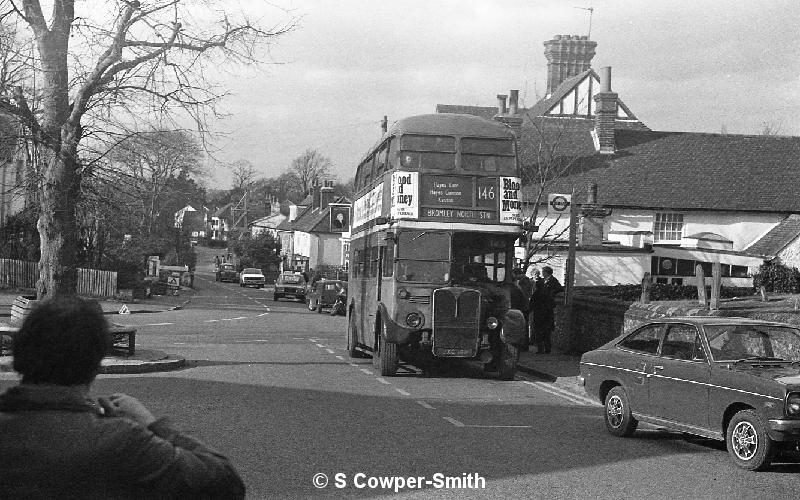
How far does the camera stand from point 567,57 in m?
69.1

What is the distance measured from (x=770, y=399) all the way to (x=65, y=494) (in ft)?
25.5

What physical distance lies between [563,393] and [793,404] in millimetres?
7783

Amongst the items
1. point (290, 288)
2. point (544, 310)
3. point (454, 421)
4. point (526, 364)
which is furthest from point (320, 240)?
point (454, 421)

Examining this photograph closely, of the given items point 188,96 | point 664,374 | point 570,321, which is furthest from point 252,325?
point 664,374

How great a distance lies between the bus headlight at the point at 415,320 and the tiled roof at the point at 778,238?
754 inches

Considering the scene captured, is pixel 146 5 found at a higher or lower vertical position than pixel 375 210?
higher

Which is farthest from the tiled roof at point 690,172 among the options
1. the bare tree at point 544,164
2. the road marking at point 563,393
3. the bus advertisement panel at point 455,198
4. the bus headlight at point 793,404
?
the bus headlight at point 793,404

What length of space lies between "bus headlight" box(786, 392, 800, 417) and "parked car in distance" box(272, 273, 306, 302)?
52641 millimetres

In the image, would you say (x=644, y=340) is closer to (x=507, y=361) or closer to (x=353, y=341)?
(x=507, y=361)

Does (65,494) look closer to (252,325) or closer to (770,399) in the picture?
(770,399)

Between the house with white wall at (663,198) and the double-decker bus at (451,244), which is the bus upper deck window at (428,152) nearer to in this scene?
the double-decker bus at (451,244)

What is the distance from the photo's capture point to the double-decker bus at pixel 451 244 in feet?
57.6

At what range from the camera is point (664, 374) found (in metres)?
10.9

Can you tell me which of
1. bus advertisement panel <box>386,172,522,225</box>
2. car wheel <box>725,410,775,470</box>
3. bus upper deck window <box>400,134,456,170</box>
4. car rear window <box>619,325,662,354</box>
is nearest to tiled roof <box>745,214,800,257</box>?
bus advertisement panel <box>386,172,522,225</box>
